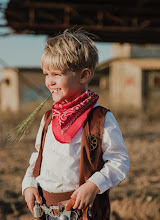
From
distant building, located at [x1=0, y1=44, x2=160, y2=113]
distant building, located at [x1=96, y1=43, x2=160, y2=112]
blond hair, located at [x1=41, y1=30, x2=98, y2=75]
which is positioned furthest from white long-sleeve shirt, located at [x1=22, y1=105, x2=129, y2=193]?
distant building, located at [x1=96, y1=43, x2=160, y2=112]

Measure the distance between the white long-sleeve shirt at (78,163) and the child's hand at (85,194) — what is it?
3cm

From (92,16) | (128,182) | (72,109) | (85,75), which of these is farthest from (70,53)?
(92,16)

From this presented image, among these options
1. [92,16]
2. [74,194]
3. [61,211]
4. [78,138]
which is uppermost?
[92,16]

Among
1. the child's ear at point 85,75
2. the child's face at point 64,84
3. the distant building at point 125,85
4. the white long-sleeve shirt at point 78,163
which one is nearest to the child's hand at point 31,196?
the white long-sleeve shirt at point 78,163

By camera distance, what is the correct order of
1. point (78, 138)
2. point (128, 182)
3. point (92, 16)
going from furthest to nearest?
point (92, 16), point (128, 182), point (78, 138)

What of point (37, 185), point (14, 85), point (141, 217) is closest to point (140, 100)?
point (14, 85)

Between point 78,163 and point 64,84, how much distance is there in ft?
1.30

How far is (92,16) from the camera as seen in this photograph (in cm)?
524

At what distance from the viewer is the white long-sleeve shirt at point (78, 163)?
4.59ft

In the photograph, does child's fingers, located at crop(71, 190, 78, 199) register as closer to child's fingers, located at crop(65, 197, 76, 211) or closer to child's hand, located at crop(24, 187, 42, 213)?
child's fingers, located at crop(65, 197, 76, 211)

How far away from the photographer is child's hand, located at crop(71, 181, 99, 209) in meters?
1.34

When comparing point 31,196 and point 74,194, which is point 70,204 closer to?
point 74,194

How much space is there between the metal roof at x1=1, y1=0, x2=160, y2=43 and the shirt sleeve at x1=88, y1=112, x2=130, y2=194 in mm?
3481

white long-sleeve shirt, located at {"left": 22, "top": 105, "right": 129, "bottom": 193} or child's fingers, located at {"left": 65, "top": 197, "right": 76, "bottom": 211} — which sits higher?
white long-sleeve shirt, located at {"left": 22, "top": 105, "right": 129, "bottom": 193}
